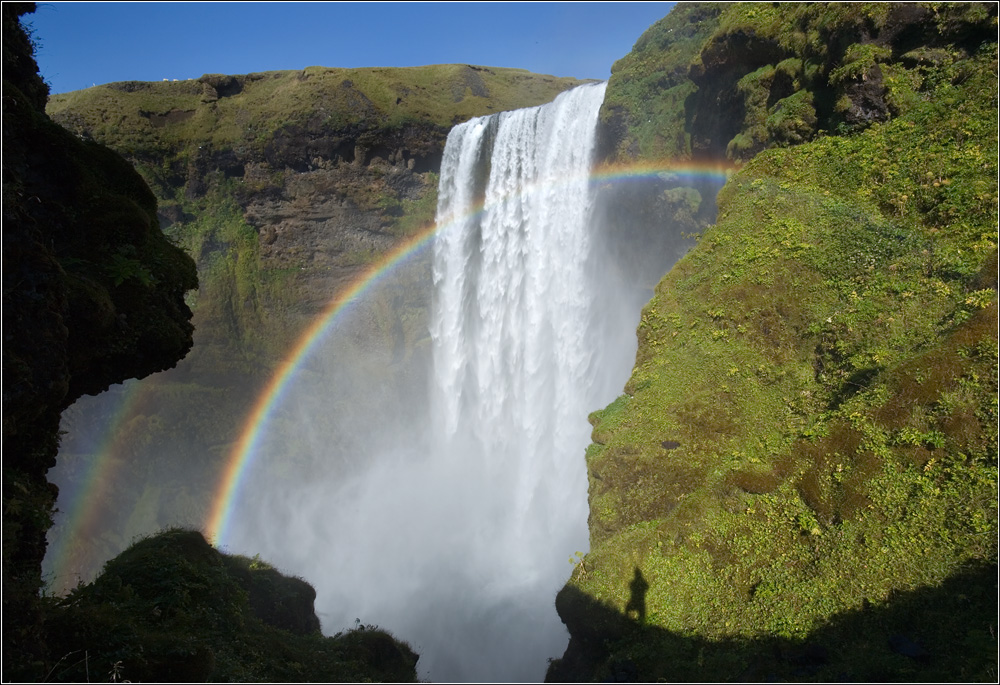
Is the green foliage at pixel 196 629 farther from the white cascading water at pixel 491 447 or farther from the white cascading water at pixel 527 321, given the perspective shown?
the white cascading water at pixel 527 321

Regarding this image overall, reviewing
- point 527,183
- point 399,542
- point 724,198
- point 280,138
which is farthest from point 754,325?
point 280,138

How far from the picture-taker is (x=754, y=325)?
30.2 feet

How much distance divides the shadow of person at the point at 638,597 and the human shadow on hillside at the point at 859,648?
0.05 m

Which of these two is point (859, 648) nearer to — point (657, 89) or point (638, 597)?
point (638, 597)

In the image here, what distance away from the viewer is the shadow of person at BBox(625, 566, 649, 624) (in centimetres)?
735

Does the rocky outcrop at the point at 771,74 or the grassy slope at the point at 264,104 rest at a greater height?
the grassy slope at the point at 264,104

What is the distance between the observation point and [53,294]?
532 centimetres

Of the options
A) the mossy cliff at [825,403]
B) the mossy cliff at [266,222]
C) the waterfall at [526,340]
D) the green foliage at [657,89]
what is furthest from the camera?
the mossy cliff at [266,222]

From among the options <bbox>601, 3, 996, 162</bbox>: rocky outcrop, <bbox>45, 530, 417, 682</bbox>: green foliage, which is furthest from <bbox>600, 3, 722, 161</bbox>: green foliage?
<bbox>45, 530, 417, 682</bbox>: green foliage

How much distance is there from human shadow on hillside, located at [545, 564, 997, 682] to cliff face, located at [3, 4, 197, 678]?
5978 millimetres

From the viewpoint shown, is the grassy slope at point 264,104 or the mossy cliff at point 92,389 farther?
the grassy slope at point 264,104

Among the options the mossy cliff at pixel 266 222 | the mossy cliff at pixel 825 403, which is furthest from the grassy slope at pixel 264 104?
the mossy cliff at pixel 825 403

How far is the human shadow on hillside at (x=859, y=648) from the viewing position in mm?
5051

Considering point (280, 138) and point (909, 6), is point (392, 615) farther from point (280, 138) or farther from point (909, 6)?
point (280, 138)
